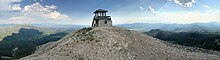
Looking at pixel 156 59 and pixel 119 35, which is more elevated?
pixel 119 35

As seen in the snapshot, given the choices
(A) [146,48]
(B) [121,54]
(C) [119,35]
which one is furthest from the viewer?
(C) [119,35]

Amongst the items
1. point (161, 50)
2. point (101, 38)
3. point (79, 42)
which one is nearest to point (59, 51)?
point (79, 42)

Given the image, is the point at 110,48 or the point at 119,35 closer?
the point at 110,48

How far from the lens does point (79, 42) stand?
249ft

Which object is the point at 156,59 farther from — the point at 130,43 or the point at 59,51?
the point at 59,51

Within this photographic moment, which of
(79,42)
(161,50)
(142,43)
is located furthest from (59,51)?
(161,50)

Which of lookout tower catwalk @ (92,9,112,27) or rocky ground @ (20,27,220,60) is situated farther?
lookout tower catwalk @ (92,9,112,27)

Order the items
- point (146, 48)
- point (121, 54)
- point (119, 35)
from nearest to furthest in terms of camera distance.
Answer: point (121, 54), point (146, 48), point (119, 35)

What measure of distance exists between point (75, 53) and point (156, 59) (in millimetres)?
20978

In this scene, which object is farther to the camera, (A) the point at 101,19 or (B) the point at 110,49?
(A) the point at 101,19

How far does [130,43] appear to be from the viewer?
7394 cm

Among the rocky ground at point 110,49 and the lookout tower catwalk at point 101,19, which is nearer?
the rocky ground at point 110,49

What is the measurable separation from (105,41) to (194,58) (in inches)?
1031

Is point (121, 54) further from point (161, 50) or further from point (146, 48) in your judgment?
point (161, 50)
